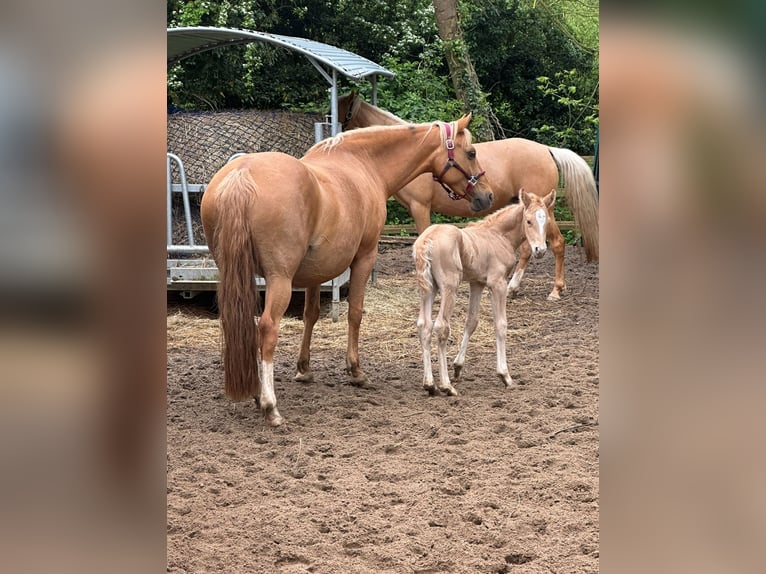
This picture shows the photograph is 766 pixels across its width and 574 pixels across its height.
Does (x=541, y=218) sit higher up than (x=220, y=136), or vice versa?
(x=220, y=136)

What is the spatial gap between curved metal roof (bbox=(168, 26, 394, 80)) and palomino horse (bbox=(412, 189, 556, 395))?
3.06 meters

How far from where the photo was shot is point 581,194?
362 inches

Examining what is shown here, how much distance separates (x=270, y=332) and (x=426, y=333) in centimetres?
125

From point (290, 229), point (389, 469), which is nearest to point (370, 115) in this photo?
point (290, 229)

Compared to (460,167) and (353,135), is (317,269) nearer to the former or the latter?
(353,135)

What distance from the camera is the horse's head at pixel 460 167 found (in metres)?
5.99

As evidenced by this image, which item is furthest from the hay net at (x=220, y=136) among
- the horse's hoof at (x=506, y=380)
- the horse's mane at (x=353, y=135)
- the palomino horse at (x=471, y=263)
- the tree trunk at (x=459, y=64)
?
the tree trunk at (x=459, y=64)

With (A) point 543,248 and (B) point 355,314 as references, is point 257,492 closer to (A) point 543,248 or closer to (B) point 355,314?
(B) point 355,314

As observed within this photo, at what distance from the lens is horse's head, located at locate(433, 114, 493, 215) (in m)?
5.99

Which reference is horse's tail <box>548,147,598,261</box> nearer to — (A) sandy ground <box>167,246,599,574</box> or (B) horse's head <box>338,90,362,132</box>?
(B) horse's head <box>338,90,362,132</box>

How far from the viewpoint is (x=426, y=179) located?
30.4 feet

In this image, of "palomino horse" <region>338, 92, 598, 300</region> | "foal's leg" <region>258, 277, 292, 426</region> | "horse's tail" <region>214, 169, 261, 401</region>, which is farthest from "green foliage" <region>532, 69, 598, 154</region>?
"horse's tail" <region>214, 169, 261, 401</region>

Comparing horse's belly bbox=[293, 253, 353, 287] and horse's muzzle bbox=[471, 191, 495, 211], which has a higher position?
horse's muzzle bbox=[471, 191, 495, 211]
